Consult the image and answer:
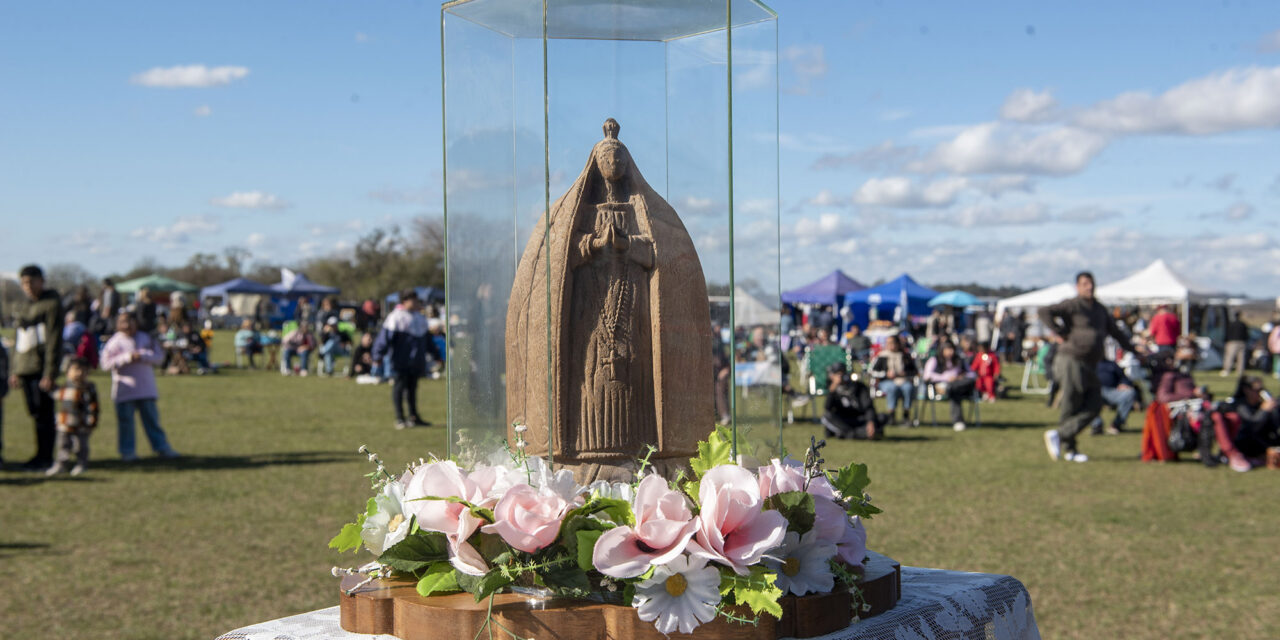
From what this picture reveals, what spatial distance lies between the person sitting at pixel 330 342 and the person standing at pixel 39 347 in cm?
1460

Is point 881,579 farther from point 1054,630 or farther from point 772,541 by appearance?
point 1054,630

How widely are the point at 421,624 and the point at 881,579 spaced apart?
1002 millimetres

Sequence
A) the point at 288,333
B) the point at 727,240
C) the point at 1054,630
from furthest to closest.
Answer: the point at 288,333
the point at 1054,630
the point at 727,240

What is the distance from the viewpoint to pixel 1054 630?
567 cm

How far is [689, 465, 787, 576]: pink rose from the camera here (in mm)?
2002

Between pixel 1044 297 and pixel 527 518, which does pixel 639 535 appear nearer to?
Answer: pixel 527 518

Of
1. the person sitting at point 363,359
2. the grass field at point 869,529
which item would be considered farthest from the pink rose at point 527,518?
the person sitting at point 363,359

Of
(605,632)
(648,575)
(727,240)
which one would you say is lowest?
(605,632)

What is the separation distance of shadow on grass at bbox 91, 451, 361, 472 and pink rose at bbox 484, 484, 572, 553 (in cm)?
1028

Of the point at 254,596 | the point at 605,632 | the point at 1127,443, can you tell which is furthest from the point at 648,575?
the point at 1127,443

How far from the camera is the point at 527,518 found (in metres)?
2.05

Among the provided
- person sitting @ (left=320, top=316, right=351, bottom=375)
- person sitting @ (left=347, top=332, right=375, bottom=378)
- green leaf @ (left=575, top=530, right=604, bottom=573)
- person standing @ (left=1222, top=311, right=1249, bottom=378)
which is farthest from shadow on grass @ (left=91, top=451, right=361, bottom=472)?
person standing @ (left=1222, top=311, right=1249, bottom=378)

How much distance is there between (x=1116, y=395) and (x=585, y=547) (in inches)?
576

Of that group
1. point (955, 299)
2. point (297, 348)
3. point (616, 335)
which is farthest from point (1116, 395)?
point (297, 348)
